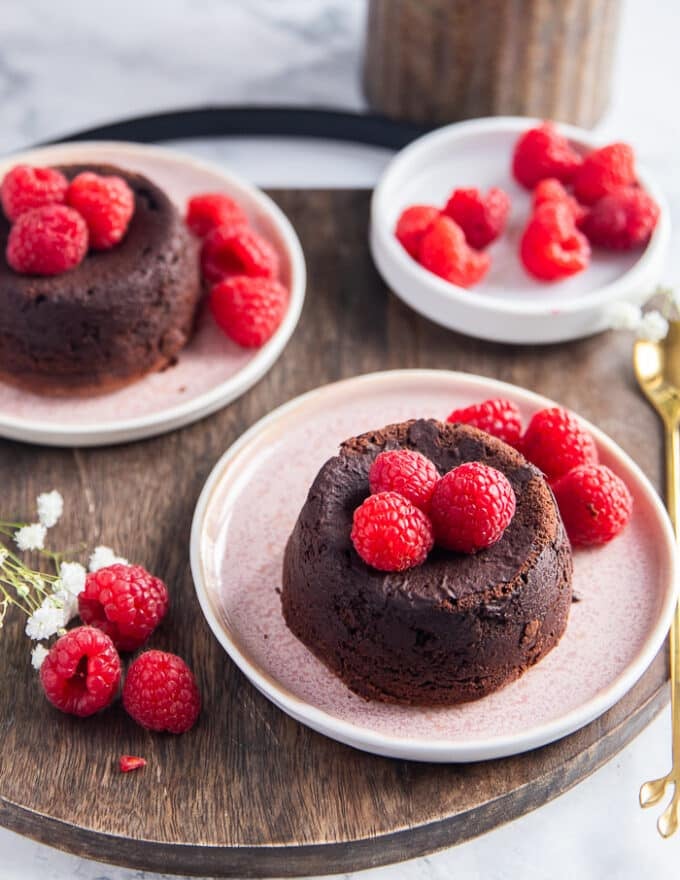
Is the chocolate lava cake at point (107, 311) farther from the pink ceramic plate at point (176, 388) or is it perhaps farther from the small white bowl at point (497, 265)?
the small white bowl at point (497, 265)

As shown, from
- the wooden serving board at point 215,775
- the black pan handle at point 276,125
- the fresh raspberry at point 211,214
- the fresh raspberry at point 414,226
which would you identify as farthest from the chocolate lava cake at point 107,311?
the black pan handle at point 276,125

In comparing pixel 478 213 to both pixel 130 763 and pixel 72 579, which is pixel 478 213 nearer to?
pixel 72 579

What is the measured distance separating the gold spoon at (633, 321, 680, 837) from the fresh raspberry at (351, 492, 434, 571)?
0.54m

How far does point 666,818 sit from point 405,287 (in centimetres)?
138

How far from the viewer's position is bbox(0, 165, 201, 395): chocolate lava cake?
2.43 meters

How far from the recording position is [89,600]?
207 centimetres

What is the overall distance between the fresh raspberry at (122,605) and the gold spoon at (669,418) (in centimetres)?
91

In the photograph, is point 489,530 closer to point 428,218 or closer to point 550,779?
point 550,779

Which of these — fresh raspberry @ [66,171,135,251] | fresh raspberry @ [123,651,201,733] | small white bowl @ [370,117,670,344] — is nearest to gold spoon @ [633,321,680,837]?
small white bowl @ [370,117,670,344]

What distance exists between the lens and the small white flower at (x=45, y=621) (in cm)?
200

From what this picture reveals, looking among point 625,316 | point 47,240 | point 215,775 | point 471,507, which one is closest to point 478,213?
point 625,316

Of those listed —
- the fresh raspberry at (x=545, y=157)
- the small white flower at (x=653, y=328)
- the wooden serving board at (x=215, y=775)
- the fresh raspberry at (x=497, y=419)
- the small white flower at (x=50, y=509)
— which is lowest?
the wooden serving board at (x=215, y=775)

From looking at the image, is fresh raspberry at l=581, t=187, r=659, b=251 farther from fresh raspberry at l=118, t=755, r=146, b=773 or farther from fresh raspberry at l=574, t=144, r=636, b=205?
fresh raspberry at l=118, t=755, r=146, b=773

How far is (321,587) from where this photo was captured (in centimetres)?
195
